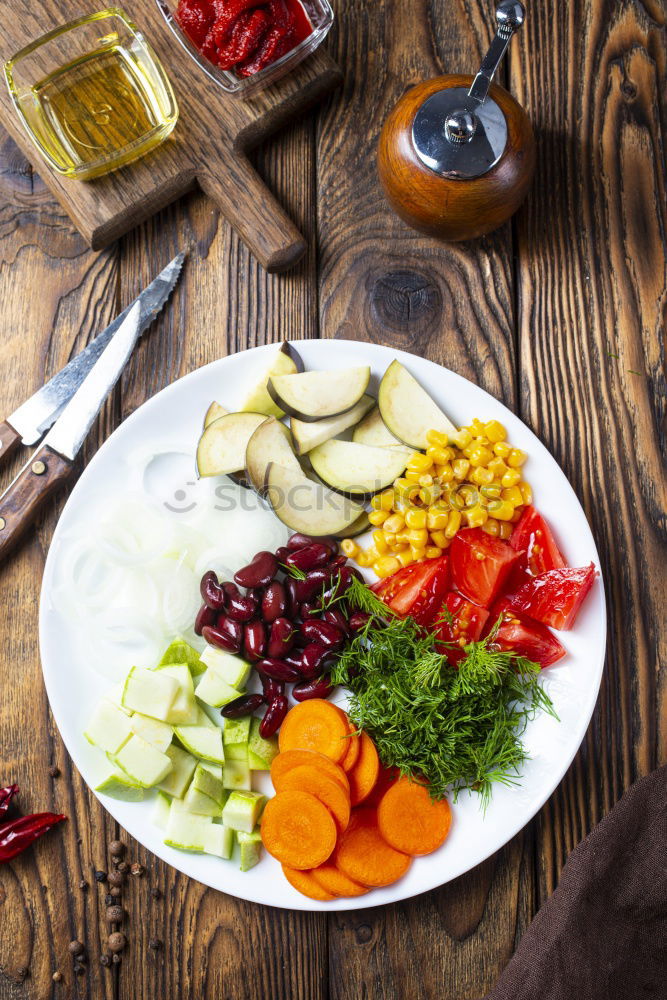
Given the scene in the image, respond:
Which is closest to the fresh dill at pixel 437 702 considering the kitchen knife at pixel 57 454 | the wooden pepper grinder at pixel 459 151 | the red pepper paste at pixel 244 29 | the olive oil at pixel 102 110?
the kitchen knife at pixel 57 454

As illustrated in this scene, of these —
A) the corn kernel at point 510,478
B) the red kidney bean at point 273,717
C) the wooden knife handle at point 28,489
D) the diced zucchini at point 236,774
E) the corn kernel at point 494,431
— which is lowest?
the diced zucchini at point 236,774

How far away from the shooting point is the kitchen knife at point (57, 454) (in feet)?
6.73

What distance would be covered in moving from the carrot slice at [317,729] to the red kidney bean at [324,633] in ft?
0.48

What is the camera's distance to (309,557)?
1.97m

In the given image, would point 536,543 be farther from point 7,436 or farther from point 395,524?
point 7,436

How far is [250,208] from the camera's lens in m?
2.13

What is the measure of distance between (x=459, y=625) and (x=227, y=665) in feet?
1.93

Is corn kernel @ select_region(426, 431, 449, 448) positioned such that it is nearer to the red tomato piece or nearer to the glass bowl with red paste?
the red tomato piece

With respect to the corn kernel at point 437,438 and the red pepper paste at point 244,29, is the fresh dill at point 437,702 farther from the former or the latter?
the red pepper paste at point 244,29

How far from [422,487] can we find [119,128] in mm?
1234

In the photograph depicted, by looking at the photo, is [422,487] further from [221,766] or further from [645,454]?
[221,766]

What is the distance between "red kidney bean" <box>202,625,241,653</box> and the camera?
1937 millimetres

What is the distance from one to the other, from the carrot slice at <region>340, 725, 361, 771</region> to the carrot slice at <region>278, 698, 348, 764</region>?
11 millimetres

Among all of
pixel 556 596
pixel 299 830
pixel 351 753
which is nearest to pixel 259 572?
pixel 351 753
